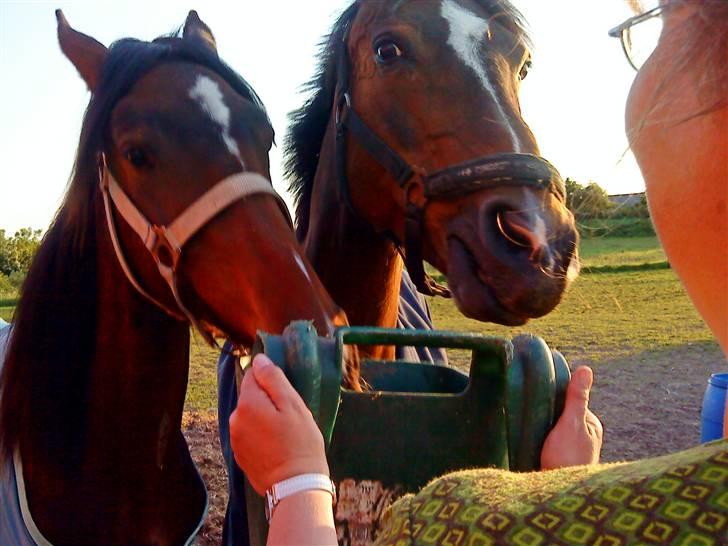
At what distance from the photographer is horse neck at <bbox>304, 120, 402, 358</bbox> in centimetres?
234

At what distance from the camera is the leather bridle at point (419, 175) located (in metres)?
1.89

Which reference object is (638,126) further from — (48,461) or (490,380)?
(48,461)

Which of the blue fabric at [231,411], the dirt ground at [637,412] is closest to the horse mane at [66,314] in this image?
the blue fabric at [231,411]

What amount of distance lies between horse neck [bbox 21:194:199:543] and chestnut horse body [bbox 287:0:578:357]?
0.68 metres

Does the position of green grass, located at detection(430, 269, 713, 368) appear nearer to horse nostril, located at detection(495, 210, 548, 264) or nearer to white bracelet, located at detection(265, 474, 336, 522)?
horse nostril, located at detection(495, 210, 548, 264)

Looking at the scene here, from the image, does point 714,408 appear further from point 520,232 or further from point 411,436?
point 411,436

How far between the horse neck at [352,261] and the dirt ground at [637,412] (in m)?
2.04

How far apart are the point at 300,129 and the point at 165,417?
1.26 meters

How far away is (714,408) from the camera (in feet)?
10.7

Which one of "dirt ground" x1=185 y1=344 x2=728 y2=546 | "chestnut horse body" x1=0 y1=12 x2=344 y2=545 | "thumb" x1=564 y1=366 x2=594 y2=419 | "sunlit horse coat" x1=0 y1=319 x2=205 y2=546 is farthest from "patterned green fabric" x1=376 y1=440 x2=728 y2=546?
"dirt ground" x1=185 y1=344 x2=728 y2=546

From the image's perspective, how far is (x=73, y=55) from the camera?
2.08 meters

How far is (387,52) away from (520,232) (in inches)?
Result: 32.5

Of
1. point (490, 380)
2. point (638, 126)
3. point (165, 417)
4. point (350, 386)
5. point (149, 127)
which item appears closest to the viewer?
point (638, 126)

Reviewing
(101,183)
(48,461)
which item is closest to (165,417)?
(48,461)
